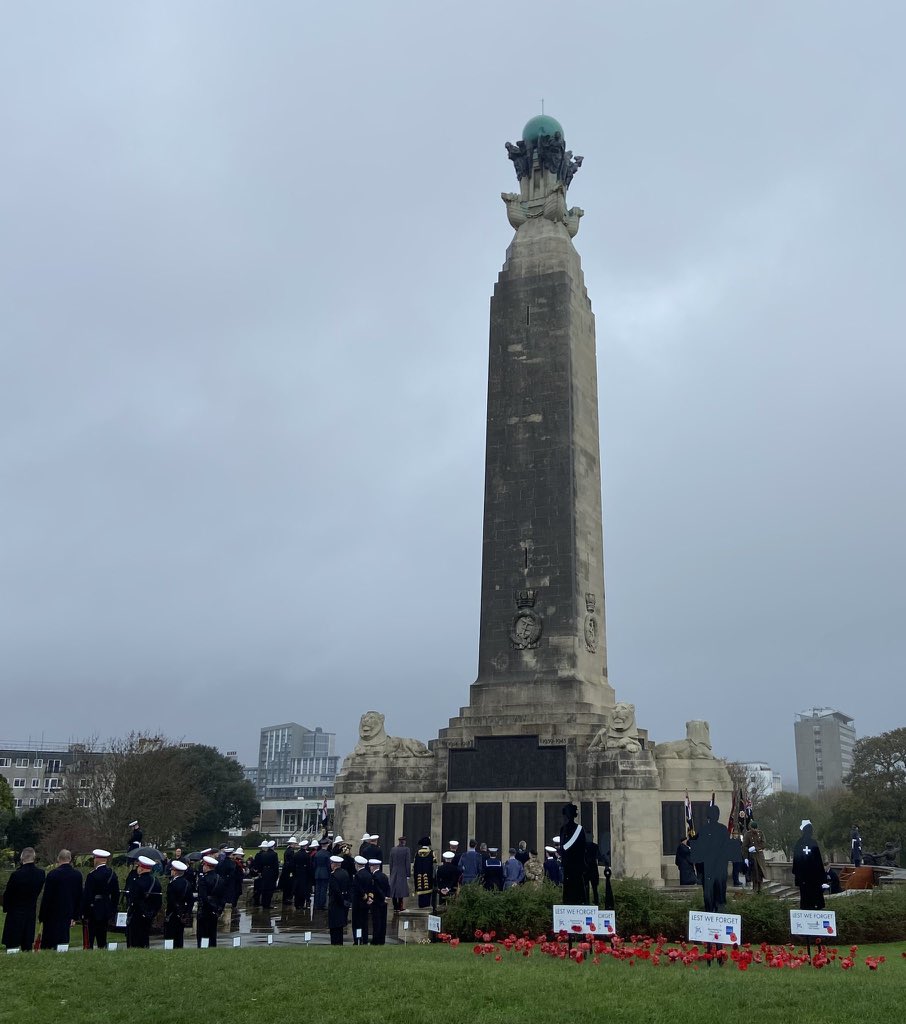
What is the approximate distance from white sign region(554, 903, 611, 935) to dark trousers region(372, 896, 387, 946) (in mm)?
4819

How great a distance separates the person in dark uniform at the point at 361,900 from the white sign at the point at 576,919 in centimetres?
475

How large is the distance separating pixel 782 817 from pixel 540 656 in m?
65.9

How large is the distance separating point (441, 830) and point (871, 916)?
13.9 meters

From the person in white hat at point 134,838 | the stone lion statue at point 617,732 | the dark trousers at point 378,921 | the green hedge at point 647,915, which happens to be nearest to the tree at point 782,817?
the stone lion statue at point 617,732

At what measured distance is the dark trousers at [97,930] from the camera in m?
16.9

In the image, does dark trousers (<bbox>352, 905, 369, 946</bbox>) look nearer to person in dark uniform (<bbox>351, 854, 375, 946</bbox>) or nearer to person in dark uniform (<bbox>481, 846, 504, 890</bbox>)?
person in dark uniform (<bbox>351, 854, 375, 946</bbox>)

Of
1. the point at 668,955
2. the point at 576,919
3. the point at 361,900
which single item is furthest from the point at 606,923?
the point at 361,900

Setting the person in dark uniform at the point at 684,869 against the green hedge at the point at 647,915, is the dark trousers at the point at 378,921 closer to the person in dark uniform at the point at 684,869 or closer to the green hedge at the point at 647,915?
the green hedge at the point at 647,915

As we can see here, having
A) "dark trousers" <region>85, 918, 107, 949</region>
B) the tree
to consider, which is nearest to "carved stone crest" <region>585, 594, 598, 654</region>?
"dark trousers" <region>85, 918, 107, 949</region>

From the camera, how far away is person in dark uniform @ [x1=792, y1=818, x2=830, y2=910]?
14742 millimetres

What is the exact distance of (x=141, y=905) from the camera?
53.2 ft

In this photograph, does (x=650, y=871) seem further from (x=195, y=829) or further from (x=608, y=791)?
(x=195, y=829)

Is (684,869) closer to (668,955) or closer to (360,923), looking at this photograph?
(360,923)

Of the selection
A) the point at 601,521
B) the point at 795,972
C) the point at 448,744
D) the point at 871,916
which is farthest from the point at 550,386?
the point at 795,972
